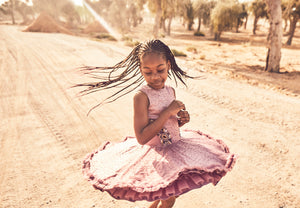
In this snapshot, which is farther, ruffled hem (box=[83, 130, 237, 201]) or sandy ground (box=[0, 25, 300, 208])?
sandy ground (box=[0, 25, 300, 208])

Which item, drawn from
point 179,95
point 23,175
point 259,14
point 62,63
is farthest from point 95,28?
point 23,175

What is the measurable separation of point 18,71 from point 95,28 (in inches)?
1117

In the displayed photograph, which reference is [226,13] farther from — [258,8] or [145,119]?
[145,119]

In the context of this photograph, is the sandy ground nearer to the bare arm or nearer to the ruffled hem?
the ruffled hem

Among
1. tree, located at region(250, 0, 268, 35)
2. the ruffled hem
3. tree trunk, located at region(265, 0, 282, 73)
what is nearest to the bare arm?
the ruffled hem

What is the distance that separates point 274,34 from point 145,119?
32.5 feet

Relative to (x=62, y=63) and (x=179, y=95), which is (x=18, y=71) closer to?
(x=62, y=63)

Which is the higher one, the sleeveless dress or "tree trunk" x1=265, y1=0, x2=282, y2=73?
"tree trunk" x1=265, y1=0, x2=282, y2=73

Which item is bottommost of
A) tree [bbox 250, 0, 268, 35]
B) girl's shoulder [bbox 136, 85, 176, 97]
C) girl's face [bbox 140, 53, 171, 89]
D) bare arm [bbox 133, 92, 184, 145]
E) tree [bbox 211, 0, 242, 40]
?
bare arm [bbox 133, 92, 184, 145]

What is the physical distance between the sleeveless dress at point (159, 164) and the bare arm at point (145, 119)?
0.08 metres

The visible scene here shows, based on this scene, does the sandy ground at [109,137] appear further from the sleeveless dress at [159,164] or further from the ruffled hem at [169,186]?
the ruffled hem at [169,186]

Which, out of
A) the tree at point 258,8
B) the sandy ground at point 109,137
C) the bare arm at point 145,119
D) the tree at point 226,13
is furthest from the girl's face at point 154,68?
the tree at point 258,8

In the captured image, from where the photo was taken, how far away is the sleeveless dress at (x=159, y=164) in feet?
4.53

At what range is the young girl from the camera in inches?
55.0
